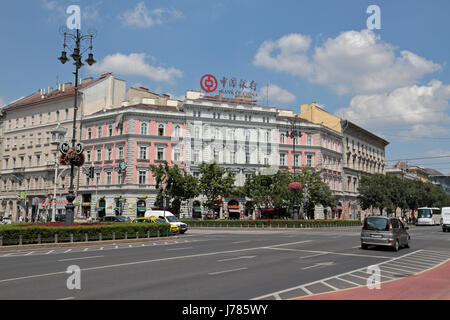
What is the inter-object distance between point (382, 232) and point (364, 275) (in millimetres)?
8193

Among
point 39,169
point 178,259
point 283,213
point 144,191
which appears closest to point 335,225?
point 283,213

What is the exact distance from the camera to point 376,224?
65.3 feet

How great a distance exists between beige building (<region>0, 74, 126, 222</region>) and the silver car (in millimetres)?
49924

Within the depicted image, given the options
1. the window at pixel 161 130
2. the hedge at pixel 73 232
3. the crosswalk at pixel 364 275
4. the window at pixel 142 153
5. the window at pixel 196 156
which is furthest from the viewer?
the window at pixel 196 156

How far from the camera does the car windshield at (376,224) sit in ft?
64.3

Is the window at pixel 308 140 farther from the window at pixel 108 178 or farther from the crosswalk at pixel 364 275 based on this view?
the crosswalk at pixel 364 275

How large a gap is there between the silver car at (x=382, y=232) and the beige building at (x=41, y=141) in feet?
164

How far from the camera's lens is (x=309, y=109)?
75.4 meters

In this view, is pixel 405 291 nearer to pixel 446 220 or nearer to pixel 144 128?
pixel 446 220

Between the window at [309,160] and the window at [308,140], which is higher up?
the window at [308,140]

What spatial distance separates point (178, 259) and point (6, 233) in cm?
1044

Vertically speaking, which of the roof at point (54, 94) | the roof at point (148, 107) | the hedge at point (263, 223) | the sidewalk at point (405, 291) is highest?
the roof at point (54, 94)

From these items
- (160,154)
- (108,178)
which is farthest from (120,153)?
(160,154)

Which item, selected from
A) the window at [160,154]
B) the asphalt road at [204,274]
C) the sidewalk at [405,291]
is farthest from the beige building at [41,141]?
the sidewalk at [405,291]
